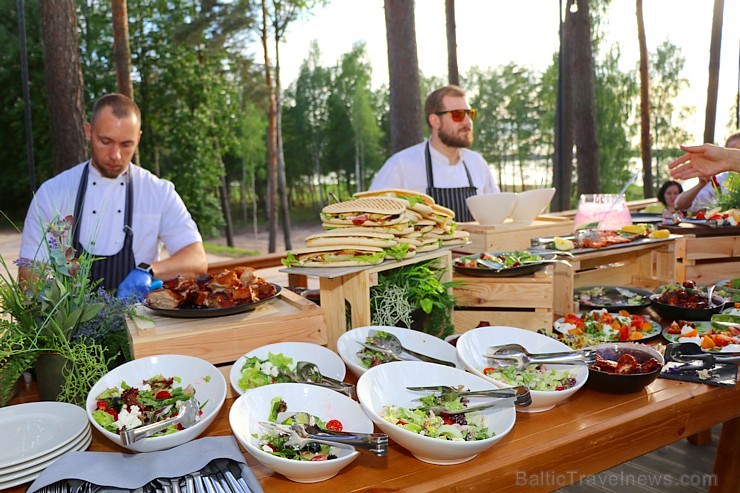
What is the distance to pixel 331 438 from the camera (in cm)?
134

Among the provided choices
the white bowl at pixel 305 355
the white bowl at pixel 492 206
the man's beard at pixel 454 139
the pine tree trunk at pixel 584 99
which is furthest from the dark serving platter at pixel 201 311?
the pine tree trunk at pixel 584 99

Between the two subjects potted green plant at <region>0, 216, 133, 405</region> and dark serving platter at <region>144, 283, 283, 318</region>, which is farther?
dark serving platter at <region>144, 283, 283, 318</region>

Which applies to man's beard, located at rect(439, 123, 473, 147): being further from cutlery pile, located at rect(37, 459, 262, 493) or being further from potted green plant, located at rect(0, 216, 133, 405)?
cutlery pile, located at rect(37, 459, 262, 493)

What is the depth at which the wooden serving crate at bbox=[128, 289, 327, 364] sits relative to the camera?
1.78 meters

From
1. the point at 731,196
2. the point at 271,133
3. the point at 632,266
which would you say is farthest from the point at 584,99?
the point at 271,133

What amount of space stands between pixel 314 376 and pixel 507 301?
1.02 metres

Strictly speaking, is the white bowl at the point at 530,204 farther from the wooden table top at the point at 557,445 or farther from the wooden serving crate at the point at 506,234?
the wooden table top at the point at 557,445

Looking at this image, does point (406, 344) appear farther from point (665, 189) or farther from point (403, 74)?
point (665, 189)

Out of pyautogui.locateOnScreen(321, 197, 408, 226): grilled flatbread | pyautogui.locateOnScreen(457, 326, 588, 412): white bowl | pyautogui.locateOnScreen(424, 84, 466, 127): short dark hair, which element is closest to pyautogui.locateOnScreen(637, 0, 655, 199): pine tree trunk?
pyautogui.locateOnScreen(424, 84, 466, 127): short dark hair

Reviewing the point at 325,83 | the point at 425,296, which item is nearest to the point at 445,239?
the point at 425,296

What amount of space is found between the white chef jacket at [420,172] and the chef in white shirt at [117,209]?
160 cm

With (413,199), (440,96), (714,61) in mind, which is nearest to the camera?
(413,199)

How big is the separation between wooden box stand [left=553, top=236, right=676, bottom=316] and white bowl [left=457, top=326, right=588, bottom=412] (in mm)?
988

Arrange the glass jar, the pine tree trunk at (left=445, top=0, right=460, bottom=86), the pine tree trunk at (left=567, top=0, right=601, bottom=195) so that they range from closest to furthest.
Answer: the glass jar < the pine tree trunk at (left=567, top=0, right=601, bottom=195) < the pine tree trunk at (left=445, top=0, right=460, bottom=86)
